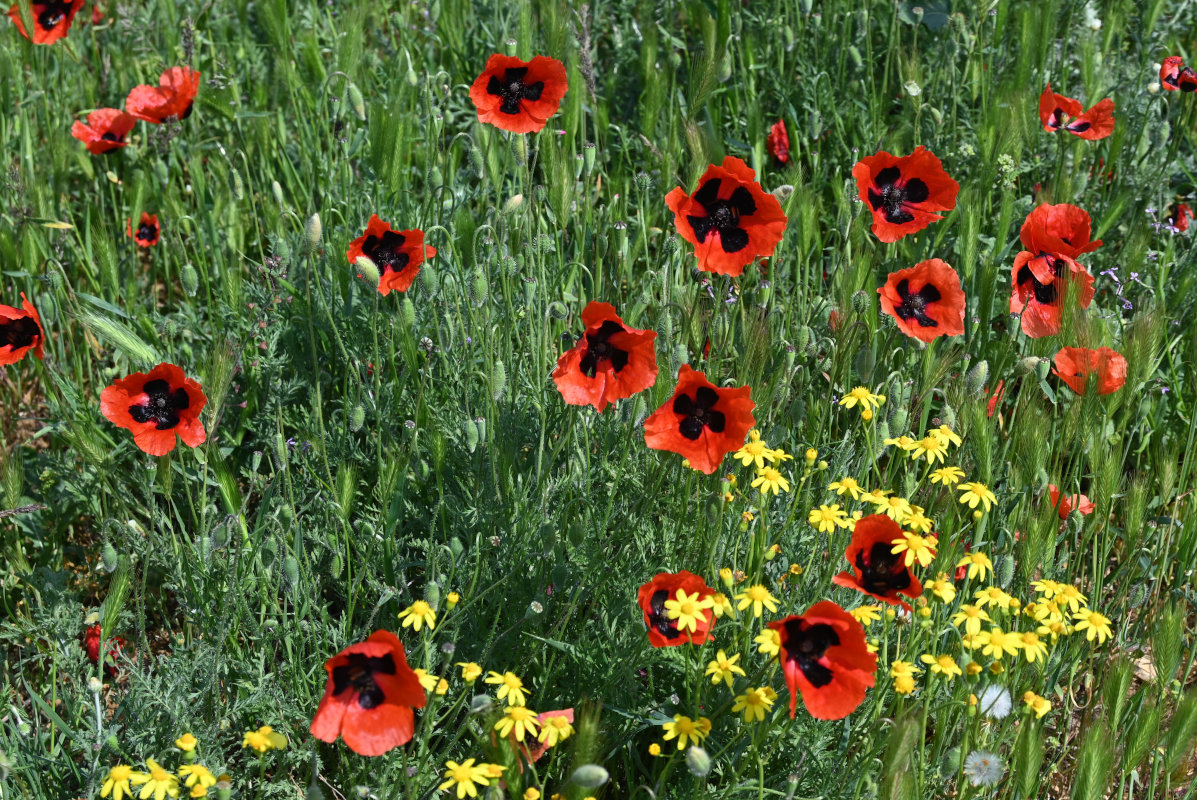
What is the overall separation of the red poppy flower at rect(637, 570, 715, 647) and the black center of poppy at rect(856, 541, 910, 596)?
0.28 meters

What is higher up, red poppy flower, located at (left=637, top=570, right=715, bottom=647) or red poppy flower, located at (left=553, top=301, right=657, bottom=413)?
red poppy flower, located at (left=553, top=301, right=657, bottom=413)

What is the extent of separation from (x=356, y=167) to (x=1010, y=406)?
2348 mm

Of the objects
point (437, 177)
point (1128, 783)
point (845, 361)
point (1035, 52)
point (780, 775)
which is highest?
point (1035, 52)

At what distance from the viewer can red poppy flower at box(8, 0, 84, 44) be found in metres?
3.67

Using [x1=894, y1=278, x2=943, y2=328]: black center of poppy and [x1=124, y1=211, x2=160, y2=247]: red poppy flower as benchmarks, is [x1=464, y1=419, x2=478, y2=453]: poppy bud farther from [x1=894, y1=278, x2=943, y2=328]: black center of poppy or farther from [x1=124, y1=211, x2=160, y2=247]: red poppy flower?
[x1=124, y1=211, x2=160, y2=247]: red poppy flower

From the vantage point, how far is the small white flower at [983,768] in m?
2.00

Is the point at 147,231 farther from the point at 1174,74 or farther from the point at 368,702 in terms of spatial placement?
the point at 1174,74

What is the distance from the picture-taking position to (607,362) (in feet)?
7.42

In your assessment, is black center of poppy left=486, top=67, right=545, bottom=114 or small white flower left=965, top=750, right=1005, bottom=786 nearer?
small white flower left=965, top=750, right=1005, bottom=786

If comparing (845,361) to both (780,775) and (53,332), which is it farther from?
(53,332)

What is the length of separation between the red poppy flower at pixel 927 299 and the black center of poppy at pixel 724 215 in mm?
365

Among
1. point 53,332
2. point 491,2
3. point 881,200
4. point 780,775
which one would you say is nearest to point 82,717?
point 780,775

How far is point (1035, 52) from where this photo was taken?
12.1 ft

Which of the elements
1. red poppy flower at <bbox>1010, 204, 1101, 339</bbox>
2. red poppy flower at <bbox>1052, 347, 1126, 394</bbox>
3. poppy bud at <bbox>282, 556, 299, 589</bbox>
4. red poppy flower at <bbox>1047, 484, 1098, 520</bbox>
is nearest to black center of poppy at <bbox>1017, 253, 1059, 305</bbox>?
red poppy flower at <bbox>1010, 204, 1101, 339</bbox>
